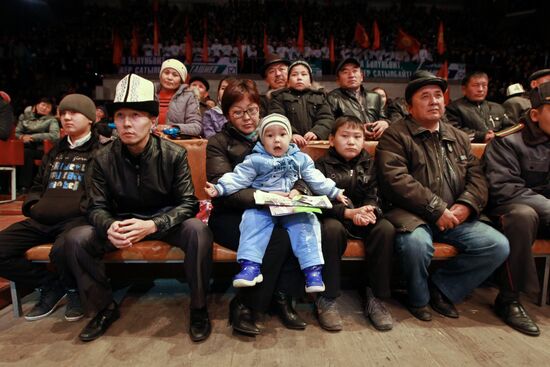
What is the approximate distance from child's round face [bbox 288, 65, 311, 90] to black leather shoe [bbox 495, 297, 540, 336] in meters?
2.51

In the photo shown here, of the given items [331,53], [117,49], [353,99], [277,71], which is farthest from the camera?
[331,53]

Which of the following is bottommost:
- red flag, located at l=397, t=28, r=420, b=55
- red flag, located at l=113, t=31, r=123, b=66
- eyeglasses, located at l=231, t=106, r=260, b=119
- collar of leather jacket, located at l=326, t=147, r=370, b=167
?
collar of leather jacket, located at l=326, t=147, r=370, b=167

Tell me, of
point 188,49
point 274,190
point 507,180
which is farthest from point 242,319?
point 188,49

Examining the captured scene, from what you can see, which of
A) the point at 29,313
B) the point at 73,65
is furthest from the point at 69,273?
the point at 73,65

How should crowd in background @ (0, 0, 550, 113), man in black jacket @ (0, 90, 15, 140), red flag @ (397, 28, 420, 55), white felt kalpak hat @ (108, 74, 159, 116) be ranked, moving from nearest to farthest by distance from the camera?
white felt kalpak hat @ (108, 74, 159, 116)
man in black jacket @ (0, 90, 15, 140)
crowd in background @ (0, 0, 550, 113)
red flag @ (397, 28, 420, 55)

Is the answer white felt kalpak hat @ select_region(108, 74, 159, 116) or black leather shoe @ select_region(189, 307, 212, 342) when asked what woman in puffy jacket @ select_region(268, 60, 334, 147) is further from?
black leather shoe @ select_region(189, 307, 212, 342)

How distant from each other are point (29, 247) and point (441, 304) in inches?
106

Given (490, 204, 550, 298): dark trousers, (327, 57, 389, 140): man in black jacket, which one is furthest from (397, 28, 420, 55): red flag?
(490, 204, 550, 298): dark trousers

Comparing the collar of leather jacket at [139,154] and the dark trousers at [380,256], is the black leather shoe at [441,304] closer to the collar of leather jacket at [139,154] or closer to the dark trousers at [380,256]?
the dark trousers at [380,256]

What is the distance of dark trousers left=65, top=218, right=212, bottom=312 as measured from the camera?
204 cm

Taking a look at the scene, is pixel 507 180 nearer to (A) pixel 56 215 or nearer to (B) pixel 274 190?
(B) pixel 274 190

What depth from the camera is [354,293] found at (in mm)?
2668

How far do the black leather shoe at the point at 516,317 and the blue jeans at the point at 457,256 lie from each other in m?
0.23

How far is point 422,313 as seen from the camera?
2258 mm
